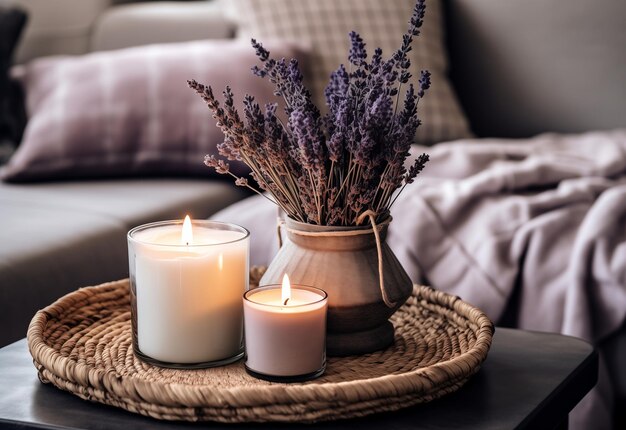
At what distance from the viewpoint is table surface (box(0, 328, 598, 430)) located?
794 millimetres

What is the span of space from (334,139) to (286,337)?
203mm

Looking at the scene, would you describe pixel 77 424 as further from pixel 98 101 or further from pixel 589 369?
pixel 98 101

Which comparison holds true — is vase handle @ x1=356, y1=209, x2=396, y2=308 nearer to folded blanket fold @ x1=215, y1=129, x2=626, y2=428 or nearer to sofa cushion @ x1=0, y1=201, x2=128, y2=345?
folded blanket fold @ x1=215, y1=129, x2=626, y2=428

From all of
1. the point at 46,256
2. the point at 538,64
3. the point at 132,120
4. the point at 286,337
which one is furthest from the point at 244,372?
the point at 538,64

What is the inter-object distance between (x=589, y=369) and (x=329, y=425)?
0.36 m

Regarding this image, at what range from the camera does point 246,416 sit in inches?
30.3

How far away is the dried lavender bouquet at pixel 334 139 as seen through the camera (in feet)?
2.86

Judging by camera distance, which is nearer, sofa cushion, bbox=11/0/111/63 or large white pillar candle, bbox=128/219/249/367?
large white pillar candle, bbox=128/219/249/367

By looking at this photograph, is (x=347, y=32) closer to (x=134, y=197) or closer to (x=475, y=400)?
(x=134, y=197)

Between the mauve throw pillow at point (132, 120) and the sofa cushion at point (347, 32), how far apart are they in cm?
28

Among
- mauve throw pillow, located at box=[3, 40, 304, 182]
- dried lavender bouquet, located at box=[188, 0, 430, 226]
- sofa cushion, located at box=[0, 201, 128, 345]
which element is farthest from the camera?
mauve throw pillow, located at box=[3, 40, 304, 182]

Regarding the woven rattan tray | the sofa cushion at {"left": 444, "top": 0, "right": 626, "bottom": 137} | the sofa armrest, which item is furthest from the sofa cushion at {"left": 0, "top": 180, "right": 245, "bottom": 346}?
the sofa cushion at {"left": 444, "top": 0, "right": 626, "bottom": 137}

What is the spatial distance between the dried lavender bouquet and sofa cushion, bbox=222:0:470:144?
1.50 meters

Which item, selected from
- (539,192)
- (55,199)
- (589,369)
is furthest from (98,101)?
(589,369)
